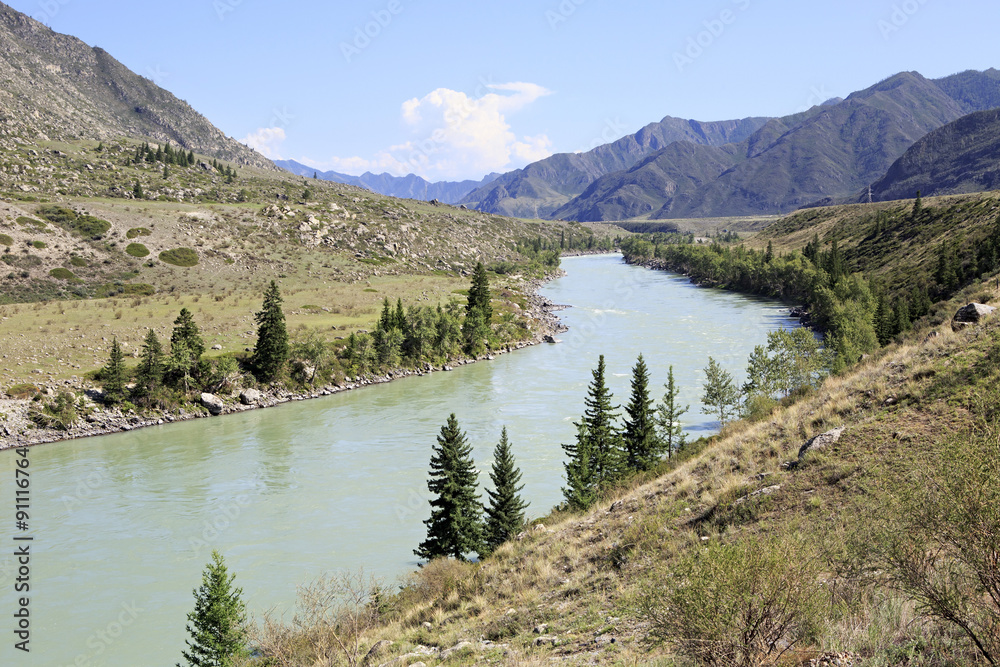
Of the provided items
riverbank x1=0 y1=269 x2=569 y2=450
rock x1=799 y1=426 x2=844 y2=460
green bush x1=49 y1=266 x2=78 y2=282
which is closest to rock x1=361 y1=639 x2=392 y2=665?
rock x1=799 y1=426 x2=844 y2=460

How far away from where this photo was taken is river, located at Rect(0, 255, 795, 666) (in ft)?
79.2

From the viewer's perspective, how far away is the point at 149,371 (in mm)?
49719

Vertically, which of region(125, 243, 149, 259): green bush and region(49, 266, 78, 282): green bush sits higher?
region(125, 243, 149, 259): green bush

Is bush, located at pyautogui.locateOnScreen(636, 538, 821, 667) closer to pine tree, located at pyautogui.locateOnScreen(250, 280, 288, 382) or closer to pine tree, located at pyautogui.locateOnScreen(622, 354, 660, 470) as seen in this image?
pine tree, located at pyautogui.locateOnScreen(622, 354, 660, 470)

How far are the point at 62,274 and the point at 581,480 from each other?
97.1 m

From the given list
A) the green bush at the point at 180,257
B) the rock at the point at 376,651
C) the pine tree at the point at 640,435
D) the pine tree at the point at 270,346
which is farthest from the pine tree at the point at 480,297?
the rock at the point at 376,651

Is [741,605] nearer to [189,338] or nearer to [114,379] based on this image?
[114,379]

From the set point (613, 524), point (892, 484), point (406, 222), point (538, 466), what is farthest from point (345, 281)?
point (892, 484)

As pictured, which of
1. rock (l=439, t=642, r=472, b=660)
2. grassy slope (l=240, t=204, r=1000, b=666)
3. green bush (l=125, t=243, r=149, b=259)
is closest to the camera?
grassy slope (l=240, t=204, r=1000, b=666)

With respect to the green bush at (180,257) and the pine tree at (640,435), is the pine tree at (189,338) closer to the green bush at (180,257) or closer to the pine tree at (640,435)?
the pine tree at (640,435)

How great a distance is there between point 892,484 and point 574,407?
41.3 meters

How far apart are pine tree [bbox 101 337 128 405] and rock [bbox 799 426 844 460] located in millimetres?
53383

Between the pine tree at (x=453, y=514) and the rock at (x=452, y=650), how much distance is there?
11.2 meters

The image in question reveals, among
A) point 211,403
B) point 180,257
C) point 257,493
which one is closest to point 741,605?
point 257,493
